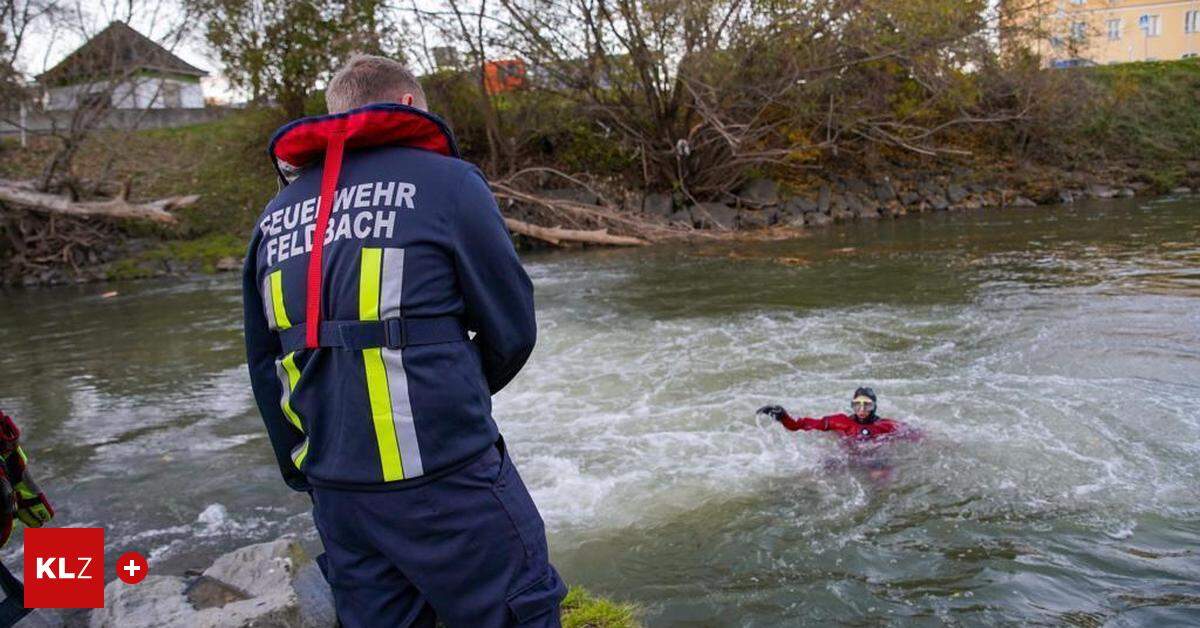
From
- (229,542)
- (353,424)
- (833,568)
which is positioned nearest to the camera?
(353,424)

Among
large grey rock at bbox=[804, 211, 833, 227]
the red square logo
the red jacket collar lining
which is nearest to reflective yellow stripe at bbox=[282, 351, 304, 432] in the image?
the red jacket collar lining

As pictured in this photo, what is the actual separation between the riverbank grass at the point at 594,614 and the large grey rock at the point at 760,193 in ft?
79.8

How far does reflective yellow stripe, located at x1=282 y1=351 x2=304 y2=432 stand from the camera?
235cm

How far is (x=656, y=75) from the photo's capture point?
2527 cm

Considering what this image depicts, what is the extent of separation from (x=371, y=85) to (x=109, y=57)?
24.3 meters

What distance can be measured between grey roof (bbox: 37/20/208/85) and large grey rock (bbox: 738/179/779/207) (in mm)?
16746

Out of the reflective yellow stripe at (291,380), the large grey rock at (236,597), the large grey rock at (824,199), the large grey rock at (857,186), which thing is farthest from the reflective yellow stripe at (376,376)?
the large grey rock at (857,186)

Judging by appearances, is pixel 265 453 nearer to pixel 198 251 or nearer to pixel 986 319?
pixel 986 319

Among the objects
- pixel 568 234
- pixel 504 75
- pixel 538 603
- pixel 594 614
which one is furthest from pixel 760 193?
pixel 538 603

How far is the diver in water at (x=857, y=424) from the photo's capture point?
23.5ft

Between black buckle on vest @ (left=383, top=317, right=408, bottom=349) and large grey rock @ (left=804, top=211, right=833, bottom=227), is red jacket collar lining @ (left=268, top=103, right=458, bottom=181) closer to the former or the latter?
black buckle on vest @ (left=383, top=317, right=408, bottom=349)

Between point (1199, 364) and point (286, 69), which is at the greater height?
point (286, 69)

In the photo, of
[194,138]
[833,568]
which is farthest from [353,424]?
[194,138]

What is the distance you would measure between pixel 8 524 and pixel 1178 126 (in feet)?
135
